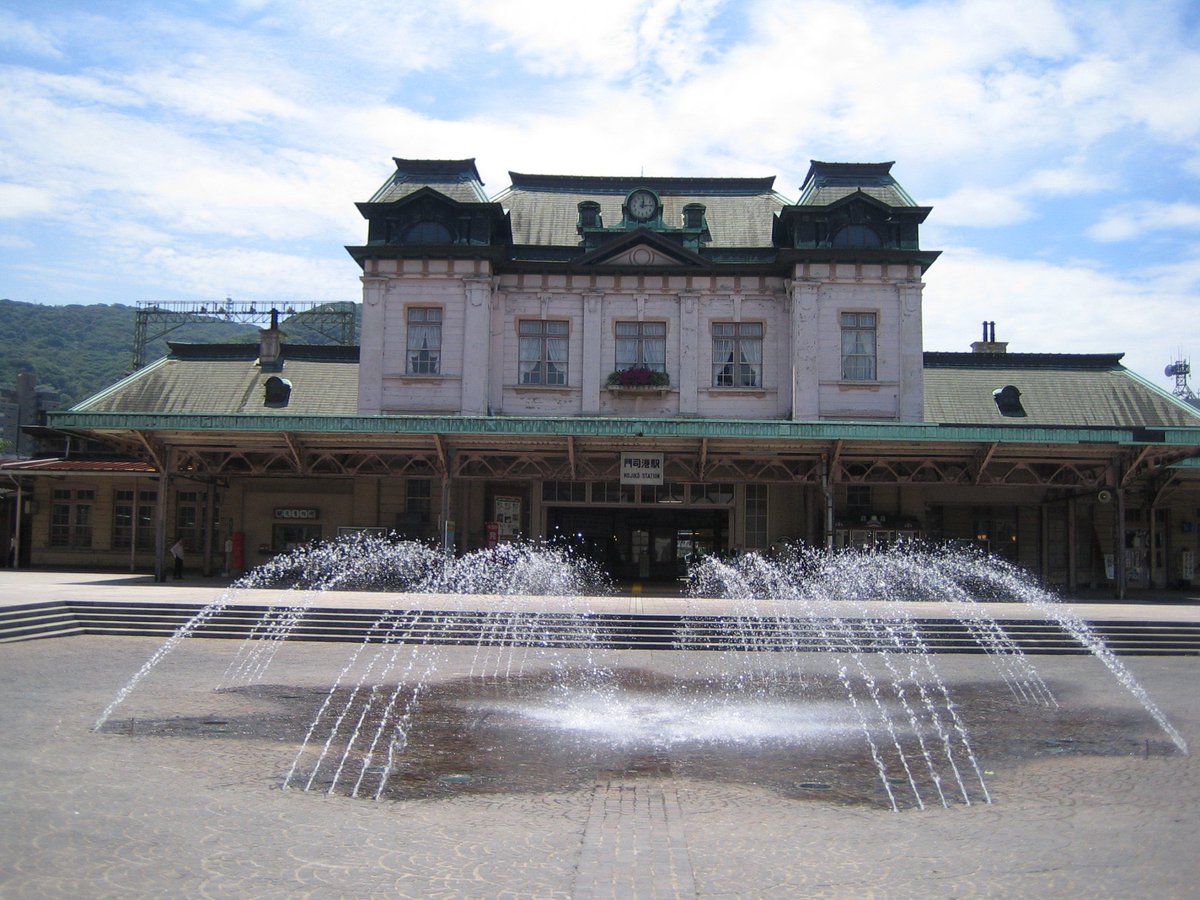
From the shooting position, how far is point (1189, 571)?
3145 centimetres

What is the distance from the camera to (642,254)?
3109 cm

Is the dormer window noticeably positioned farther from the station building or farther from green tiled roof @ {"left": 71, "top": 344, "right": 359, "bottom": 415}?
green tiled roof @ {"left": 71, "top": 344, "right": 359, "bottom": 415}

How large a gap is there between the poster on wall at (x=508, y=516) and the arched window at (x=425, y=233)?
8.32m

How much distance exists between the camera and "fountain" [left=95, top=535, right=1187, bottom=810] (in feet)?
31.6

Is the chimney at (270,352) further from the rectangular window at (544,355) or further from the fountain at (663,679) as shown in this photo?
the rectangular window at (544,355)

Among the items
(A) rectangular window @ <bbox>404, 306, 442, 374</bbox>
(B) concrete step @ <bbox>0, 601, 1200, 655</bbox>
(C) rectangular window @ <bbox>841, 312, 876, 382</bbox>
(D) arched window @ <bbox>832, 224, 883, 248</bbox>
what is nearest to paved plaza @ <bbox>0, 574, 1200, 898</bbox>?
(B) concrete step @ <bbox>0, 601, 1200, 655</bbox>

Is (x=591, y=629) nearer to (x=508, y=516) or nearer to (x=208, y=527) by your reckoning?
(x=508, y=516)

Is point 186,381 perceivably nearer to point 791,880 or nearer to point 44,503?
point 44,503

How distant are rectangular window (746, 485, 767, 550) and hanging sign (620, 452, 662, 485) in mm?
4957

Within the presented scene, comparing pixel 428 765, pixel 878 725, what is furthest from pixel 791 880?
pixel 878 725

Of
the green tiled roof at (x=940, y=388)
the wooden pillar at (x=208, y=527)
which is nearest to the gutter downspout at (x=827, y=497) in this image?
the green tiled roof at (x=940, y=388)

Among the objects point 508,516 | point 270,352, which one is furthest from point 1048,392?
point 270,352

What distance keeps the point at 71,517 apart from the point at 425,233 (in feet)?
48.6

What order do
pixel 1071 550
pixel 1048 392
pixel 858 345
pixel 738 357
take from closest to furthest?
pixel 1071 550 → pixel 858 345 → pixel 738 357 → pixel 1048 392
